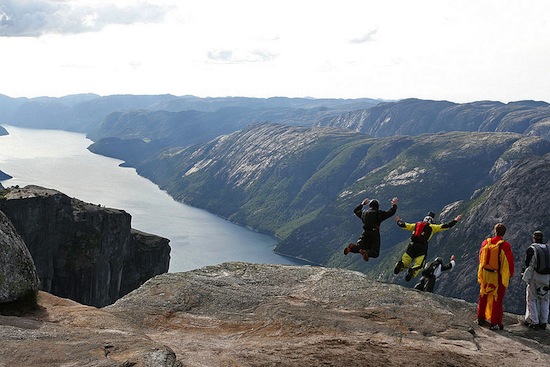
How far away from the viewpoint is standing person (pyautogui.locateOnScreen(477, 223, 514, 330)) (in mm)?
21156

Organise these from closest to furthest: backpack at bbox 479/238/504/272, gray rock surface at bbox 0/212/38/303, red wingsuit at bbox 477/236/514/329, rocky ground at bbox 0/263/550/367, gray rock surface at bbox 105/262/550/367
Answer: rocky ground at bbox 0/263/550/367
gray rock surface at bbox 105/262/550/367
gray rock surface at bbox 0/212/38/303
red wingsuit at bbox 477/236/514/329
backpack at bbox 479/238/504/272

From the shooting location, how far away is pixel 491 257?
21.4 meters

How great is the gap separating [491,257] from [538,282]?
259 cm

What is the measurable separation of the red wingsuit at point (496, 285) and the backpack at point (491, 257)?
0.12 meters

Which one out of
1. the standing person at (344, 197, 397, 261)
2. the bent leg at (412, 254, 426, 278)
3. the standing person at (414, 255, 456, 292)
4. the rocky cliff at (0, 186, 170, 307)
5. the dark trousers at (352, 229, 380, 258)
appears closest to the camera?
the standing person at (414, 255, 456, 292)

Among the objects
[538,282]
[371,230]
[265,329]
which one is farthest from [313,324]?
[538,282]

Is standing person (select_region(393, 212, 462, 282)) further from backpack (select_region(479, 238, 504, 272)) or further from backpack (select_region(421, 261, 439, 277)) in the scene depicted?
backpack (select_region(479, 238, 504, 272))

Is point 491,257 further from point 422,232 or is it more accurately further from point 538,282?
point 422,232

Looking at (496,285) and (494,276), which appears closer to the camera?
(496,285)

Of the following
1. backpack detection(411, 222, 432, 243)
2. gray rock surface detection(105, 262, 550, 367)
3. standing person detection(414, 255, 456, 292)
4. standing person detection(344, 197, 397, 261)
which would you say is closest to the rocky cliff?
gray rock surface detection(105, 262, 550, 367)

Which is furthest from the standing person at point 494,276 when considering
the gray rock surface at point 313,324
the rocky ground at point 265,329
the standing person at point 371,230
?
the standing person at point 371,230

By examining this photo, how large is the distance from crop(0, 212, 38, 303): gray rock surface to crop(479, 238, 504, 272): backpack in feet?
63.4

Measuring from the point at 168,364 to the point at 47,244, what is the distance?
11059 centimetres

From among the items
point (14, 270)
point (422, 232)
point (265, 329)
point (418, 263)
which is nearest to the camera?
point (14, 270)
